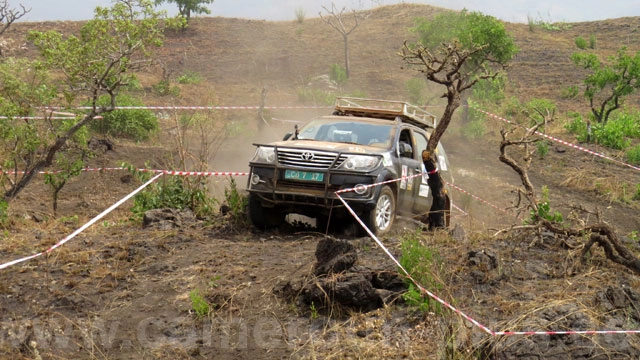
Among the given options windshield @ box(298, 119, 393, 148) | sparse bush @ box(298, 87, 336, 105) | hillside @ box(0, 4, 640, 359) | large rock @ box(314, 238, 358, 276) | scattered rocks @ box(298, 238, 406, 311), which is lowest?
sparse bush @ box(298, 87, 336, 105)

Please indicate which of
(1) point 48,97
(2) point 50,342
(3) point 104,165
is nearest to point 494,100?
(3) point 104,165

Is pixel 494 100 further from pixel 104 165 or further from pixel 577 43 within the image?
pixel 104 165

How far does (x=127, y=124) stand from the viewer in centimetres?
2027

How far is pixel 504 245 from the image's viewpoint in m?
9.01

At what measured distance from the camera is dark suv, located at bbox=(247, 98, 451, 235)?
9969 mm

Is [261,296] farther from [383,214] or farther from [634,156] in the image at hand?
[634,156]

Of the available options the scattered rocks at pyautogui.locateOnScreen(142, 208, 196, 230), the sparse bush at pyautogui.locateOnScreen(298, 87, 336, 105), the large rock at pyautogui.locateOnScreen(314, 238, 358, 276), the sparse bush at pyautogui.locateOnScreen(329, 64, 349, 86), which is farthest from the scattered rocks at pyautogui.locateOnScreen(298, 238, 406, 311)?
the sparse bush at pyautogui.locateOnScreen(329, 64, 349, 86)

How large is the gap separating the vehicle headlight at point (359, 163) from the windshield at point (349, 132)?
0.91m

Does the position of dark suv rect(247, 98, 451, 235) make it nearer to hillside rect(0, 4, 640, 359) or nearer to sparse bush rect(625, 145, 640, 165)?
hillside rect(0, 4, 640, 359)

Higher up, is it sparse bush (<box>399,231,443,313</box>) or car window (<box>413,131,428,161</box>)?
car window (<box>413,131,428,161</box>)

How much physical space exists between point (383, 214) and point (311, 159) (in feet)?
3.91

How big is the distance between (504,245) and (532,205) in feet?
2.15

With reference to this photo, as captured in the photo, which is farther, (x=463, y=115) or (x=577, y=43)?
(x=577, y=43)

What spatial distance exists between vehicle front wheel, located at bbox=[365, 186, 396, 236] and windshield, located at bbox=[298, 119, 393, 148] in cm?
89
